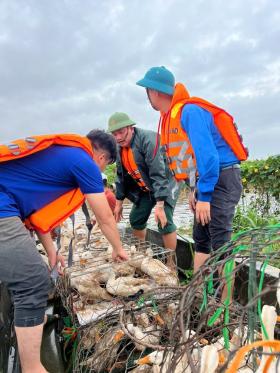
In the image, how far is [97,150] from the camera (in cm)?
278

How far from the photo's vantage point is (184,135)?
314cm

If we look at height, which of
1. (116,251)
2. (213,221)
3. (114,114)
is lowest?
(116,251)

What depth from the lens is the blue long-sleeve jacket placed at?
9.02 feet

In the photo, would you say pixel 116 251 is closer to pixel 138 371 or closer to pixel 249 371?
pixel 138 371

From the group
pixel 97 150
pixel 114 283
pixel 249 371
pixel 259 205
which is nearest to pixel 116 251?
pixel 114 283

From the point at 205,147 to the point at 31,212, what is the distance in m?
1.40

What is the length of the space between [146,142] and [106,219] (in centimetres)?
186

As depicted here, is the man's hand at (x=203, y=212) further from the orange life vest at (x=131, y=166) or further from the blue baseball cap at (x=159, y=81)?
the orange life vest at (x=131, y=166)

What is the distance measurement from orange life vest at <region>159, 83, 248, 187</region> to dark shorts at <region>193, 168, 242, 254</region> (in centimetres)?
→ 20

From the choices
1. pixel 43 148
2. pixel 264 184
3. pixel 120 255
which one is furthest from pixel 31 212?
pixel 264 184

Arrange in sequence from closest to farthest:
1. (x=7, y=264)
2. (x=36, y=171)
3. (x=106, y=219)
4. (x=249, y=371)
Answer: (x=249, y=371) → (x=7, y=264) → (x=36, y=171) → (x=106, y=219)

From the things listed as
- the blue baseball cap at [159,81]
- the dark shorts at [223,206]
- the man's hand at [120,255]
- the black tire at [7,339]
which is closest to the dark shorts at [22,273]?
the black tire at [7,339]

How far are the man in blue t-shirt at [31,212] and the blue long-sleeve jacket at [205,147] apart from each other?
29.0 inches

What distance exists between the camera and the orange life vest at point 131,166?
439 cm
